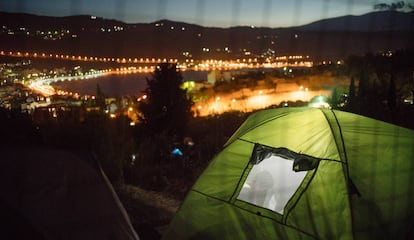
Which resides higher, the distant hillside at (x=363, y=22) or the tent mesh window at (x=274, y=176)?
the distant hillside at (x=363, y=22)

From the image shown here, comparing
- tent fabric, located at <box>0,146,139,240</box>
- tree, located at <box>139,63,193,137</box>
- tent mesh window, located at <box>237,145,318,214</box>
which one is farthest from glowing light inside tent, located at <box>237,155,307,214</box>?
tree, located at <box>139,63,193,137</box>

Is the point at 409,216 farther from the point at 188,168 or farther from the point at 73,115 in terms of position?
the point at 73,115

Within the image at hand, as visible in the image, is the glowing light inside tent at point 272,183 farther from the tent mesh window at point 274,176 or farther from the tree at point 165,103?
the tree at point 165,103

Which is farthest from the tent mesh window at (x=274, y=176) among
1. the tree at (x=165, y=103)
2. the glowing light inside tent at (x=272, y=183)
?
the tree at (x=165, y=103)

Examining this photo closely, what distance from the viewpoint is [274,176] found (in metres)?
3.46

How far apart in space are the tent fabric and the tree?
36.9 ft

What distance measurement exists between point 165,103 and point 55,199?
41.1 ft

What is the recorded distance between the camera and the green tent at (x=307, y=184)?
304 cm

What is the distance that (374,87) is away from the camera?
12.8 m

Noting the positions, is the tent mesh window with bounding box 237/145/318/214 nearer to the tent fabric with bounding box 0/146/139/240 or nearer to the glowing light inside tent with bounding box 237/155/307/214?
the glowing light inside tent with bounding box 237/155/307/214

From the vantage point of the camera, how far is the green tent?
3.04 meters

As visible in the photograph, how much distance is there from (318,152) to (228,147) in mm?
946

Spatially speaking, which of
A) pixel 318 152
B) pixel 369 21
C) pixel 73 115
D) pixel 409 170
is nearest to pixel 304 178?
pixel 318 152

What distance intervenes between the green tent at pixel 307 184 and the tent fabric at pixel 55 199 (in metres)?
1.08
